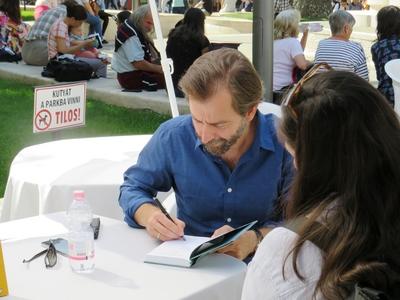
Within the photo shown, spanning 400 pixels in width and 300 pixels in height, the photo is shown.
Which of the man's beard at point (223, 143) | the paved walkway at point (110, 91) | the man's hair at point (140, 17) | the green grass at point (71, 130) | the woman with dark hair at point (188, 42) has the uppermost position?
the man's beard at point (223, 143)

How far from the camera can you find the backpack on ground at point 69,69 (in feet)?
30.1

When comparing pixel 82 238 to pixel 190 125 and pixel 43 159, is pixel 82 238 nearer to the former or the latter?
pixel 190 125

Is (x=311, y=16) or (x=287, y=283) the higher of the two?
(x=287, y=283)

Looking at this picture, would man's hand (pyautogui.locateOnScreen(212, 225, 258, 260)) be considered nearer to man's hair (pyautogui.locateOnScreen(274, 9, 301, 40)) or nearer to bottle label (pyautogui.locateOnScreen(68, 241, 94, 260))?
bottle label (pyautogui.locateOnScreen(68, 241, 94, 260))

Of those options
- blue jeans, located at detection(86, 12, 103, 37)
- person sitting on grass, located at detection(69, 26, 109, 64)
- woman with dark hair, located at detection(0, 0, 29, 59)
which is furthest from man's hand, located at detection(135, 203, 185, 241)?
blue jeans, located at detection(86, 12, 103, 37)

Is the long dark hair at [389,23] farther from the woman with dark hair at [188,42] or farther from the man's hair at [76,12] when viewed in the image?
the man's hair at [76,12]

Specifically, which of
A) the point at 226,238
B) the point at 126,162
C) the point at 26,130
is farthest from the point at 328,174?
the point at 26,130

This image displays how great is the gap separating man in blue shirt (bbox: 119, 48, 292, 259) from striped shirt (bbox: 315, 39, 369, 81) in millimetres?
4452

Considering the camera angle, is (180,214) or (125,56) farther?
(125,56)

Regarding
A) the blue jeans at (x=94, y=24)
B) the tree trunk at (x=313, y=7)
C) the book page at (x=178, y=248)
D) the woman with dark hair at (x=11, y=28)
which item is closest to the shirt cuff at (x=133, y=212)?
the book page at (x=178, y=248)

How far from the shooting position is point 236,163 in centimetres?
273

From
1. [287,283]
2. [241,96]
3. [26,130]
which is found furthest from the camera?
[26,130]

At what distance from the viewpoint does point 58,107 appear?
458 centimetres

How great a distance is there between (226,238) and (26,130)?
5534 mm
